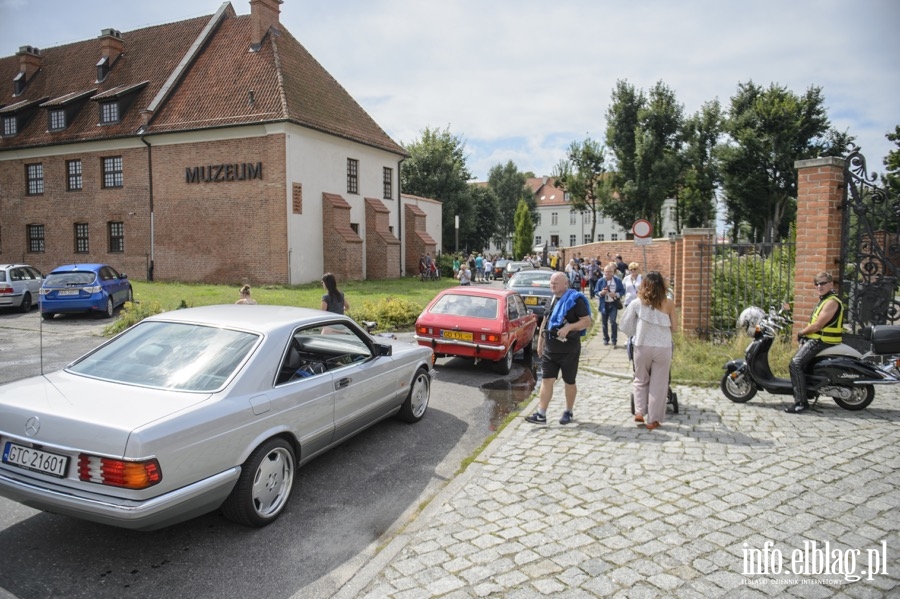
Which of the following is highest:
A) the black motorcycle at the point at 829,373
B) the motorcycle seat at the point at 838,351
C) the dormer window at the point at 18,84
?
the dormer window at the point at 18,84

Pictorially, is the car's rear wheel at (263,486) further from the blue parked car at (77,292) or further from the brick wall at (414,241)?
the brick wall at (414,241)

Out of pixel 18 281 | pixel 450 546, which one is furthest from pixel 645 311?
pixel 18 281

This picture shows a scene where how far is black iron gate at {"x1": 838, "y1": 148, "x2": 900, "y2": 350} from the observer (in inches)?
324

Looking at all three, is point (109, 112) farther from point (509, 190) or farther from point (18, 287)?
point (509, 190)

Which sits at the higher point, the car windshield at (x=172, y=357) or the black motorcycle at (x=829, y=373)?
the car windshield at (x=172, y=357)

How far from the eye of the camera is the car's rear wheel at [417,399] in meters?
6.65

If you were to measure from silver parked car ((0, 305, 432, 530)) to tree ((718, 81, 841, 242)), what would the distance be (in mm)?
35147

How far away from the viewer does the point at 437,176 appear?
164 feet

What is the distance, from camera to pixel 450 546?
3828mm

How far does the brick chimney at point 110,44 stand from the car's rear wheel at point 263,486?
118 ft

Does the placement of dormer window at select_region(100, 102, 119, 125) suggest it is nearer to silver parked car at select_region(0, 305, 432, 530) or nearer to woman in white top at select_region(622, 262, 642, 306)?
woman in white top at select_region(622, 262, 642, 306)

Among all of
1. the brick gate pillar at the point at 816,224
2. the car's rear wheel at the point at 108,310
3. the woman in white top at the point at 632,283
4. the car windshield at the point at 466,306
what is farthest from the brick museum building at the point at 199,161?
the brick gate pillar at the point at 816,224

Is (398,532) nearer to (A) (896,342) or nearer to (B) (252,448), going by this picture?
(B) (252,448)

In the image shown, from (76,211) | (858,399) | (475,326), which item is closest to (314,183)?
(76,211)
